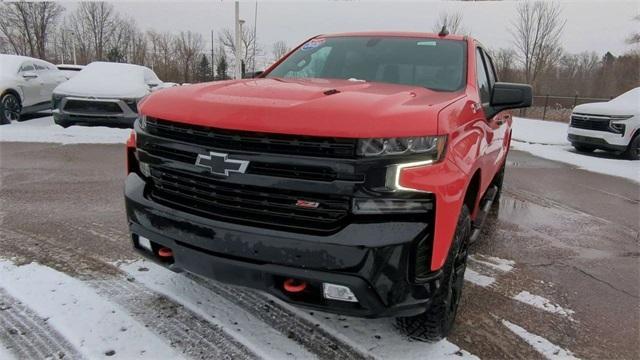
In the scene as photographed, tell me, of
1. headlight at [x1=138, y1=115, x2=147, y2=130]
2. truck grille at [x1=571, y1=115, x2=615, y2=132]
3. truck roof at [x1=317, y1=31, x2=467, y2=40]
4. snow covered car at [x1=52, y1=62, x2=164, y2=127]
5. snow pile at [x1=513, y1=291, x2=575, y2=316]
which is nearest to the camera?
headlight at [x1=138, y1=115, x2=147, y2=130]

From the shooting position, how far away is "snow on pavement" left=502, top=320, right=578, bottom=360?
110 inches

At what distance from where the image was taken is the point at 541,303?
3482 millimetres

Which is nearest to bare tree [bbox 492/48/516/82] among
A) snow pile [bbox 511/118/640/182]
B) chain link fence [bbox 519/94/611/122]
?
chain link fence [bbox 519/94/611/122]

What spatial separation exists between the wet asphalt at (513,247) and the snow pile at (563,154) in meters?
2.34

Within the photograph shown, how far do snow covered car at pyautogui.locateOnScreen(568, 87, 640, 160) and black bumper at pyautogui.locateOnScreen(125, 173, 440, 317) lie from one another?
1093 centimetres

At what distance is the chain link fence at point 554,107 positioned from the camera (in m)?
27.0

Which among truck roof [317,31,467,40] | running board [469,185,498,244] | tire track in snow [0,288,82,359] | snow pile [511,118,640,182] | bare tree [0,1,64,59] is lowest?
tire track in snow [0,288,82,359]

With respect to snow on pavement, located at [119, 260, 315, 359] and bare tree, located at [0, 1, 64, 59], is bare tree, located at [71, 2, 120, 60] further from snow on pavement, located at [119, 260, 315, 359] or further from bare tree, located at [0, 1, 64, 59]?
snow on pavement, located at [119, 260, 315, 359]

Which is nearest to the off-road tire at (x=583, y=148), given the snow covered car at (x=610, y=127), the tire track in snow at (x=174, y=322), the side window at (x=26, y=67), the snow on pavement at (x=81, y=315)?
the snow covered car at (x=610, y=127)

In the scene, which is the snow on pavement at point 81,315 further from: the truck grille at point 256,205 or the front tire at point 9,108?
the front tire at point 9,108

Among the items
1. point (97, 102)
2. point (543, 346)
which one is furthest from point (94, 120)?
point (543, 346)

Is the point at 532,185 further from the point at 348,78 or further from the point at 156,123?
the point at 156,123

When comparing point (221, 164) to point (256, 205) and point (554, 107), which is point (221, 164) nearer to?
point (256, 205)

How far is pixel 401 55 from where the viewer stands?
3.87 m
